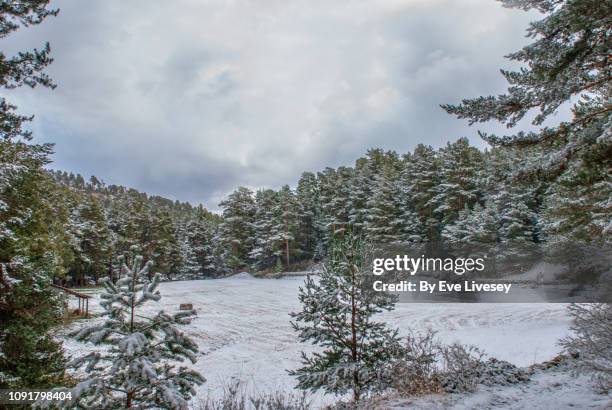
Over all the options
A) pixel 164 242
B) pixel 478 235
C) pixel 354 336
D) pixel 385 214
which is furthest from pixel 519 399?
pixel 164 242

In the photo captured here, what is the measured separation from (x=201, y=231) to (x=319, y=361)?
4581 cm

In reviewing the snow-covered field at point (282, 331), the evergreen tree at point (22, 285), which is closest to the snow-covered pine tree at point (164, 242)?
the snow-covered field at point (282, 331)

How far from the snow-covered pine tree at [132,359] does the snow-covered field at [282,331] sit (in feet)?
14.0

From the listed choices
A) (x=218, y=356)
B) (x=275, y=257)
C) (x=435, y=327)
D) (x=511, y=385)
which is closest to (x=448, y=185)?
(x=435, y=327)

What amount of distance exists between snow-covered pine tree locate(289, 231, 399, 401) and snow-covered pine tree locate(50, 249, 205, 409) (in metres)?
2.91

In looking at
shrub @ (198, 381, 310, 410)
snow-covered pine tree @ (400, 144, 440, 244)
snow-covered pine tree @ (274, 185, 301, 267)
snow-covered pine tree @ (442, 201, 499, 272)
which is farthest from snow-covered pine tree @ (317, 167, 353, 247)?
shrub @ (198, 381, 310, 410)

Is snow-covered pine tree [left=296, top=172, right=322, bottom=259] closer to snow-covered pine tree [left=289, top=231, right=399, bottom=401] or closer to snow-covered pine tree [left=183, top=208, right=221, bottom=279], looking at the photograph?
snow-covered pine tree [left=183, top=208, right=221, bottom=279]

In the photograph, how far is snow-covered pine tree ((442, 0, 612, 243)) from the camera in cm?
397

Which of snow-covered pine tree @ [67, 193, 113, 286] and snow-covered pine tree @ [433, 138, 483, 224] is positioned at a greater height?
snow-covered pine tree @ [433, 138, 483, 224]

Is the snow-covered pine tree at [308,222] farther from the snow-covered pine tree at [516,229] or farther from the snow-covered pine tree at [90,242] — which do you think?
the snow-covered pine tree at [516,229]

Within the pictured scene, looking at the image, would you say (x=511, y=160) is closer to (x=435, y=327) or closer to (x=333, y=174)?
(x=435, y=327)

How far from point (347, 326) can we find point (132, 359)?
405 cm

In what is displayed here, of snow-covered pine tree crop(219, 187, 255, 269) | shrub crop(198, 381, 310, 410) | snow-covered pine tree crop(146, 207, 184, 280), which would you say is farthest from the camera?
snow-covered pine tree crop(219, 187, 255, 269)

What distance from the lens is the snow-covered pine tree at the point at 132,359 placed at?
3387 millimetres
